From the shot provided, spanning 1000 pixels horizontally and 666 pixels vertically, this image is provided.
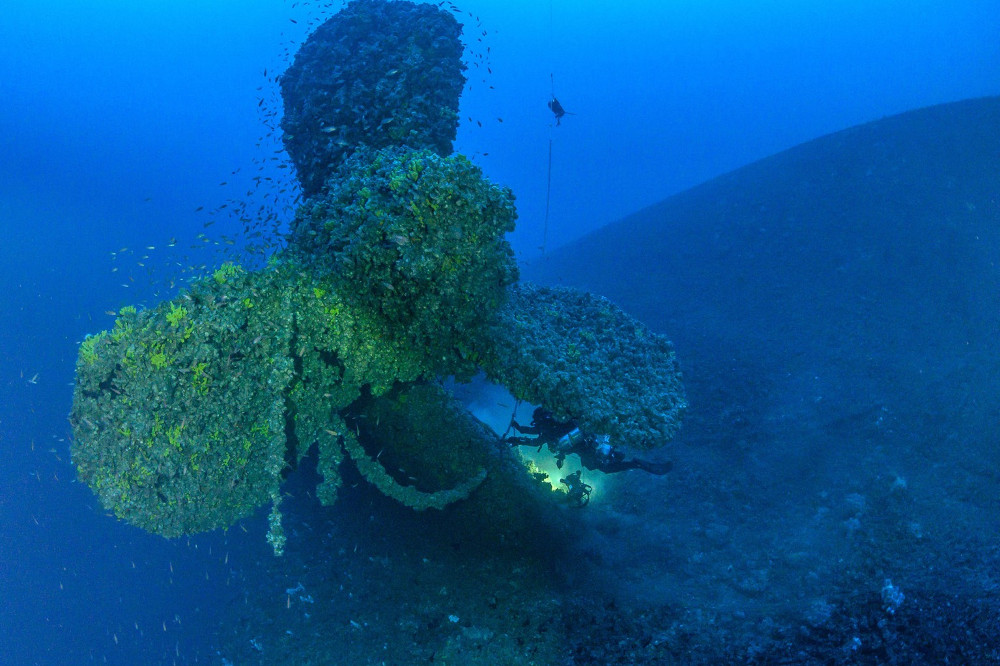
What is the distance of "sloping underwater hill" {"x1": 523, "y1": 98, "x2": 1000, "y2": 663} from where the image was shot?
7199 millimetres

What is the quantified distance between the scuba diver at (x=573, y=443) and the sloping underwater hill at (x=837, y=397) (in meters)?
1.28

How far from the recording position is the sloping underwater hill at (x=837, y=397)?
720cm

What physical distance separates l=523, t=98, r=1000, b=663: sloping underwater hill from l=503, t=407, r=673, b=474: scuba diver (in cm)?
128

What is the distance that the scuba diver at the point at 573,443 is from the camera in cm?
882

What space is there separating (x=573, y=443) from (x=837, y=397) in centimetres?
705

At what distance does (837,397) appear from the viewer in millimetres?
11812

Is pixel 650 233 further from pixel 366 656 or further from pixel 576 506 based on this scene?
pixel 366 656

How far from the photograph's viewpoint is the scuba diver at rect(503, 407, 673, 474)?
28.9ft

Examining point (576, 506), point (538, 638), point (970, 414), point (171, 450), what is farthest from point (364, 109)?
point (970, 414)

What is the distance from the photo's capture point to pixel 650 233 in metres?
24.1

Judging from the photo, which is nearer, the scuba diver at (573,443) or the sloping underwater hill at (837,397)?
the sloping underwater hill at (837,397)

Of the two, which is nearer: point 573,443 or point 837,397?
point 573,443

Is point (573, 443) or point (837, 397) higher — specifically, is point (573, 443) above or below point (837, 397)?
below

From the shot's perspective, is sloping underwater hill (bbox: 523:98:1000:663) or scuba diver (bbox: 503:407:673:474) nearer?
sloping underwater hill (bbox: 523:98:1000:663)
